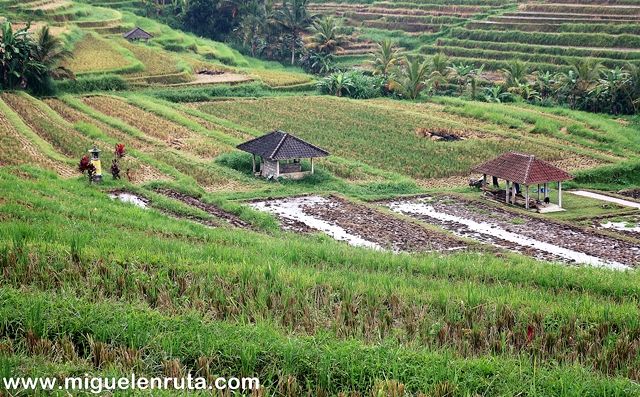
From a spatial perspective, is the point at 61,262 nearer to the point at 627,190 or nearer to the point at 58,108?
the point at 627,190

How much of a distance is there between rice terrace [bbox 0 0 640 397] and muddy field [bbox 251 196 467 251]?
0.32ft

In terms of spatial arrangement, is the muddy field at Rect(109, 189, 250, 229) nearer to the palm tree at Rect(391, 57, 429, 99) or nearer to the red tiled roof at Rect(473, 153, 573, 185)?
the red tiled roof at Rect(473, 153, 573, 185)

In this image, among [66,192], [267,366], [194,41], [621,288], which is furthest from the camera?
[194,41]

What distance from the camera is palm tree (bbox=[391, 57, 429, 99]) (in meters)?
38.2

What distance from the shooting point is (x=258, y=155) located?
23.2 metres

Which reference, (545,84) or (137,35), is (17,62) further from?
(545,84)

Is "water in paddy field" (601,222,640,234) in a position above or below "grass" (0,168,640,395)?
below

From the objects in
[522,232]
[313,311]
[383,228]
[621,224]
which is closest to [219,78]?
[383,228]

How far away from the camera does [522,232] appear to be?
59.8 feet

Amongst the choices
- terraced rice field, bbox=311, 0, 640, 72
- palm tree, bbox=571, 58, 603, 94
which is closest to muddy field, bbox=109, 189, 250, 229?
palm tree, bbox=571, 58, 603, 94

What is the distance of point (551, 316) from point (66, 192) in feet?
38.5

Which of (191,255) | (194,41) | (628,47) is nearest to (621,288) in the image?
(191,255)

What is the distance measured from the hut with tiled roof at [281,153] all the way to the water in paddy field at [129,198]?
413 centimetres

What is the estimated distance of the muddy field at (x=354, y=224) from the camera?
1695cm
